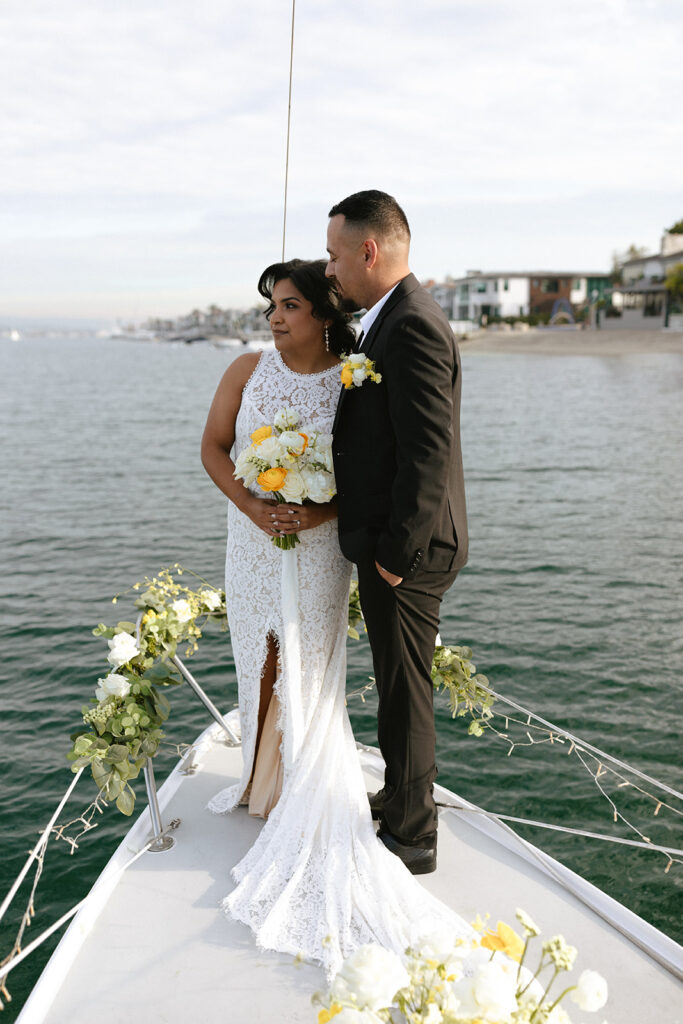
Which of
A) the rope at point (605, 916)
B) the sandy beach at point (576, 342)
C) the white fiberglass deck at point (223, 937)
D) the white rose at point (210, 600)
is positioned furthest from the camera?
the sandy beach at point (576, 342)

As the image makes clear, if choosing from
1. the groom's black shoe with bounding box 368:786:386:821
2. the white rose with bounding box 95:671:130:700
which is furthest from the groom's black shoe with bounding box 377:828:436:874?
the white rose with bounding box 95:671:130:700

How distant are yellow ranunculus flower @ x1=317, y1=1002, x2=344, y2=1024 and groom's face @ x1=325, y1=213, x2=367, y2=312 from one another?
7.23 feet

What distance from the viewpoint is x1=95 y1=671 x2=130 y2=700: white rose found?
3.15 metres

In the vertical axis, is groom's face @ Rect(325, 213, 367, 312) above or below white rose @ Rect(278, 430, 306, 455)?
above

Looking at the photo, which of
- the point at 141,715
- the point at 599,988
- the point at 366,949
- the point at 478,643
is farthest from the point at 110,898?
the point at 478,643

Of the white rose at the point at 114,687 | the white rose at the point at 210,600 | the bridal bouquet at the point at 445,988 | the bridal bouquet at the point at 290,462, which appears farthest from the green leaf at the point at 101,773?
the bridal bouquet at the point at 445,988

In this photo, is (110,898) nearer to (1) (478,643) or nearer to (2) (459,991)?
(2) (459,991)

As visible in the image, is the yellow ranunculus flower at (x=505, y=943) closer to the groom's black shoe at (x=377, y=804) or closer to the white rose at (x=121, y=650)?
the groom's black shoe at (x=377, y=804)

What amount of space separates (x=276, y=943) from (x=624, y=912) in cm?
119

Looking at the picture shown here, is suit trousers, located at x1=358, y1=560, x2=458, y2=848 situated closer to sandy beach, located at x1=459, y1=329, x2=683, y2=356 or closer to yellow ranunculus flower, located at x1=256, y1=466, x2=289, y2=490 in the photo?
yellow ranunculus flower, located at x1=256, y1=466, x2=289, y2=490

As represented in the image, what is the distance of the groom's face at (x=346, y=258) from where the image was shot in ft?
9.13

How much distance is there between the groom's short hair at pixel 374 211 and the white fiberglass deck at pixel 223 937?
7.77 ft

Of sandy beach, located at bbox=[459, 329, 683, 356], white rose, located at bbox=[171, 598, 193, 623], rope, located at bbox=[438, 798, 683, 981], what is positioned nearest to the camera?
rope, located at bbox=[438, 798, 683, 981]

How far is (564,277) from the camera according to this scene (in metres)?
98.8
